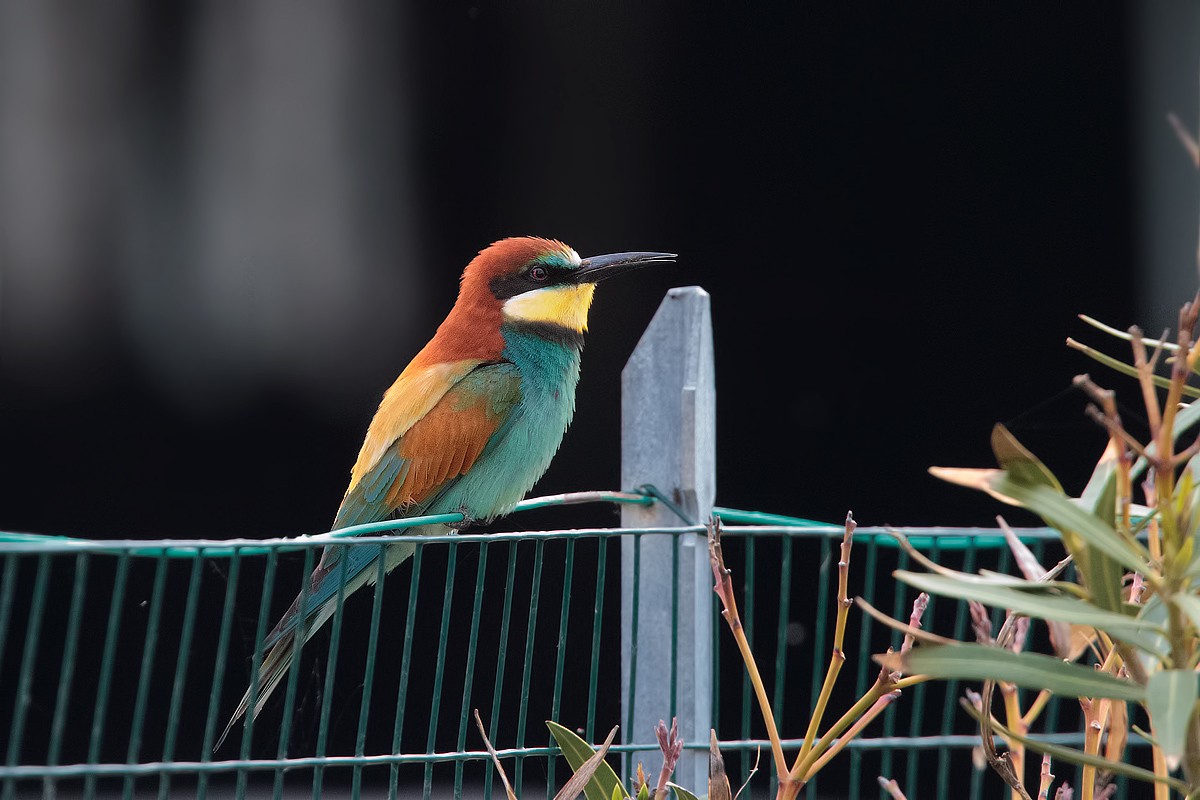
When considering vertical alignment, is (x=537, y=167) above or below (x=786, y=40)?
below

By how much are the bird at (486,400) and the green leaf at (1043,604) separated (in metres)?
1.63

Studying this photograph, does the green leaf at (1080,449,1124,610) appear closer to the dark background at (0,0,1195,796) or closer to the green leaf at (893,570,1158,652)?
the green leaf at (893,570,1158,652)

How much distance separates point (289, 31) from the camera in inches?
152

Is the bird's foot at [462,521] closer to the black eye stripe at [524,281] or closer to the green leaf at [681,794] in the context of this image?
the black eye stripe at [524,281]

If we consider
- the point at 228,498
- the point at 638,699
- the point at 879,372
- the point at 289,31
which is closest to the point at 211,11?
the point at 289,31

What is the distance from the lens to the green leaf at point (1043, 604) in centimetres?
90

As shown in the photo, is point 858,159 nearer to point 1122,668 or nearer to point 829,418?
point 829,418

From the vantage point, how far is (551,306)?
2930 mm

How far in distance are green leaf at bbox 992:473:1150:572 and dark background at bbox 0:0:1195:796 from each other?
2923 mm

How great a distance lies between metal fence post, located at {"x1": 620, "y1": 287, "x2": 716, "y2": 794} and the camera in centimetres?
194

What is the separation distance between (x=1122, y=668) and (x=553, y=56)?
119 inches

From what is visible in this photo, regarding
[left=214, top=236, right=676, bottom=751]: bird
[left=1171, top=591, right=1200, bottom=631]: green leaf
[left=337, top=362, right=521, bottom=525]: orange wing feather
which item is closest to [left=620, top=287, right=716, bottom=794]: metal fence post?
[left=214, top=236, right=676, bottom=751]: bird

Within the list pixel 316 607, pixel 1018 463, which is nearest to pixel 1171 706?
pixel 1018 463

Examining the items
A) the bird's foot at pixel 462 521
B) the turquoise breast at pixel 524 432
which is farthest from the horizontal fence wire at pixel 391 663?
the turquoise breast at pixel 524 432
